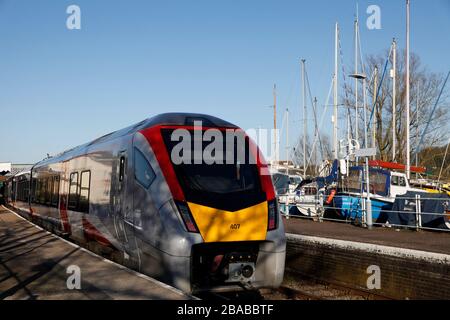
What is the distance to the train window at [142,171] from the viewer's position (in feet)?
25.8

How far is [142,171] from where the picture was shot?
8.10 meters

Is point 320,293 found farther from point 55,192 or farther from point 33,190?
point 33,190

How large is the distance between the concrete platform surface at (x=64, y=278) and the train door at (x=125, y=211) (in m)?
0.31

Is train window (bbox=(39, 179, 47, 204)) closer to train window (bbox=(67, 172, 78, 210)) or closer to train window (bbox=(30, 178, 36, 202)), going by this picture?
train window (bbox=(30, 178, 36, 202))

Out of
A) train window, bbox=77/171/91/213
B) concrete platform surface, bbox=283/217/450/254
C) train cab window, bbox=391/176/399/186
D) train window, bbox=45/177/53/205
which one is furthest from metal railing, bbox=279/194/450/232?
train window, bbox=45/177/53/205

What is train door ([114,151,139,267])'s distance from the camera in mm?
8281

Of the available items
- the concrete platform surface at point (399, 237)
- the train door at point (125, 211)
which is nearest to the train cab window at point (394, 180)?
the concrete platform surface at point (399, 237)

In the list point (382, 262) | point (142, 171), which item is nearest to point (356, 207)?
point (382, 262)

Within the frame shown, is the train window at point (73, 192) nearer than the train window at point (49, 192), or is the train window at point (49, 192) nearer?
the train window at point (73, 192)

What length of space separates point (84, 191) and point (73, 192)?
1250 mm

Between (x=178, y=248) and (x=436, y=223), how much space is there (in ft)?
33.1

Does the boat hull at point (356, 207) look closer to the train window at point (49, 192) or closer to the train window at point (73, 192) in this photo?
the train window at point (73, 192)

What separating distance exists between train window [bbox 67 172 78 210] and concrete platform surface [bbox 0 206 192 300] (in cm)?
116
